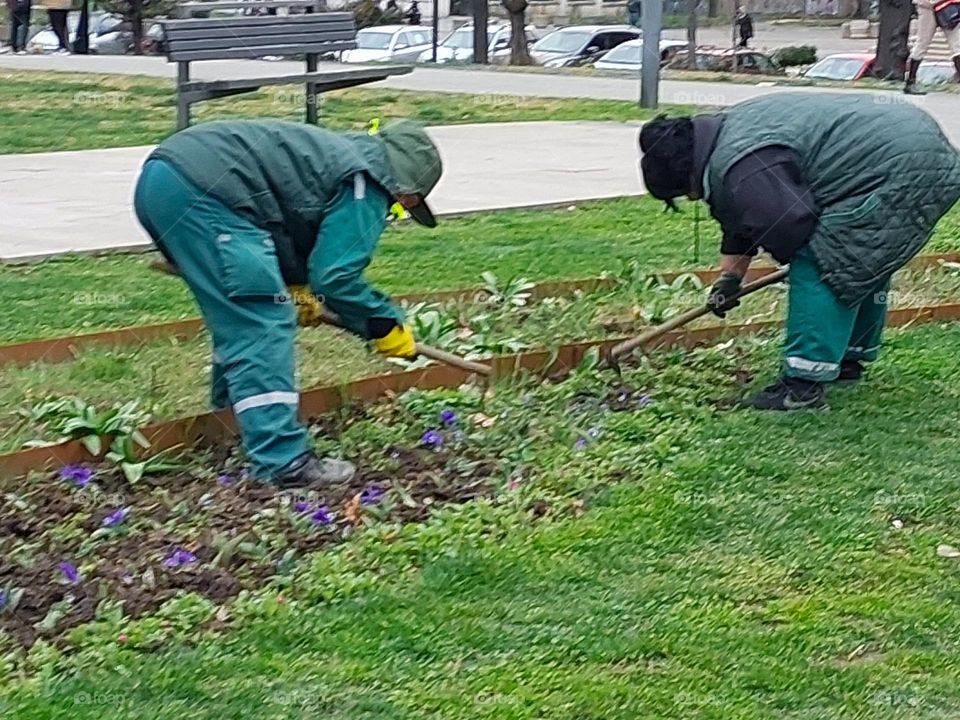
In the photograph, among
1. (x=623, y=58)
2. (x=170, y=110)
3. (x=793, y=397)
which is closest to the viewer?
(x=793, y=397)

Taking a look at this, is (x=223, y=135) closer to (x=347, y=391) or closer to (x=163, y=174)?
(x=163, y=174)

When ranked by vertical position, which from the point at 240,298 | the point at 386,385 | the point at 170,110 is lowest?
the point at 386,385

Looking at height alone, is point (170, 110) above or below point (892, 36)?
below

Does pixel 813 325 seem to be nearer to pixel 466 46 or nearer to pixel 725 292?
pixel 725 292

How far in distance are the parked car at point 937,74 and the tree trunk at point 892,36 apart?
43 cm

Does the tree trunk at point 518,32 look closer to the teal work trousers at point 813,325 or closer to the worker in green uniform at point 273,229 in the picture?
the teal work trousers at point 813,325

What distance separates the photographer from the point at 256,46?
10.8 meters

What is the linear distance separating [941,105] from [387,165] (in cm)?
1163

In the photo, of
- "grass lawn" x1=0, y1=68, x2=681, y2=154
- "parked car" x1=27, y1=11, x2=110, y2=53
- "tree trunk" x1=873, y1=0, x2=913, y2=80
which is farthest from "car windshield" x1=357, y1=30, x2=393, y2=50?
"grass lawn" x1=0, y1=68, x2=681, y2=154

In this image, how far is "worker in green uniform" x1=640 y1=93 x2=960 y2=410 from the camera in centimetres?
493

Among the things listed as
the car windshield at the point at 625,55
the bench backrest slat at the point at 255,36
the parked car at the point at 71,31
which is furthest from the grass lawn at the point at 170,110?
the parked car at the point at 71,31

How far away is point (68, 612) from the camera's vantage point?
3658 mm

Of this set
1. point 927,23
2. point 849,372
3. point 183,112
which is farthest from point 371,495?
point 927,23

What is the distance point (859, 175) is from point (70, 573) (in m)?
2.74
